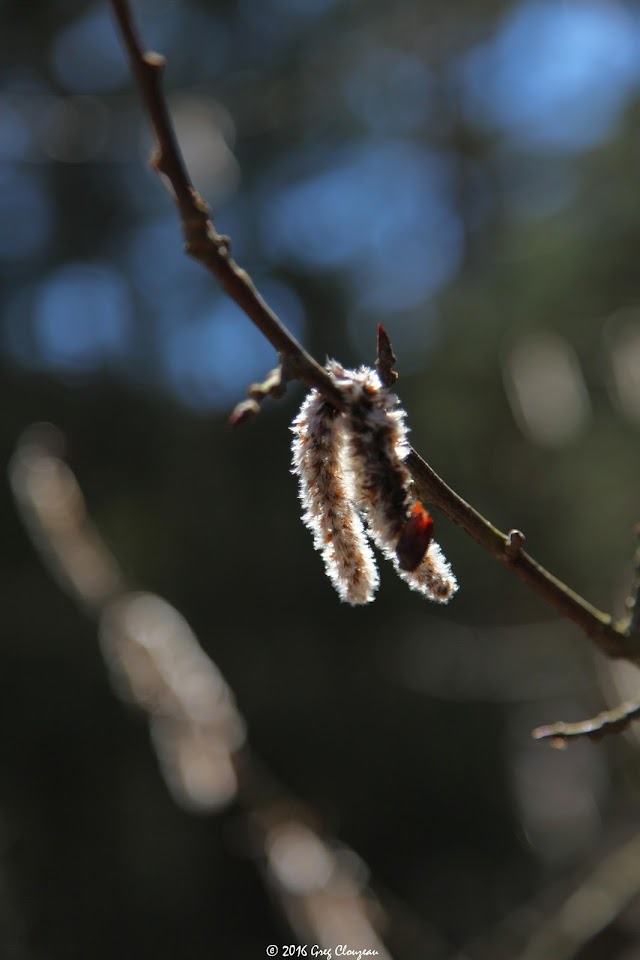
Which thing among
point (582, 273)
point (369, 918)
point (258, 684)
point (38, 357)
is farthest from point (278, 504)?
point (369, 918)

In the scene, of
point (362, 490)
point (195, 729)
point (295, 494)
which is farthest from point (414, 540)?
point (295, 494)

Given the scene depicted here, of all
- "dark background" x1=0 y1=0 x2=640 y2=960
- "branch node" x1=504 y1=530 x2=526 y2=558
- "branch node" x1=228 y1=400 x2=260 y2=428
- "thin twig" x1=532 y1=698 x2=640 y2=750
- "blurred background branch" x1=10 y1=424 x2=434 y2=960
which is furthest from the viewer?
"dark background" x1=0 y1=0 x2=640 y2=960

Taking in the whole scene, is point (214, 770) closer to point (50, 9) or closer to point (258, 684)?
point (258, 684)

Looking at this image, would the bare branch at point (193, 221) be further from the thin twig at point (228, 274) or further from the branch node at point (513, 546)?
the branch node at point (513, 546)

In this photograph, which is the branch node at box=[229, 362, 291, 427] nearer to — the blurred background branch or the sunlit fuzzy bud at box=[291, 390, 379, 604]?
the sunlit fuzzy bud at box=[291, 390, 379, 604]

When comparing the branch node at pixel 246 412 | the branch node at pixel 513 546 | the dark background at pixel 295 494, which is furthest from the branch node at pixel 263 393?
the dark background at pixel 295 494

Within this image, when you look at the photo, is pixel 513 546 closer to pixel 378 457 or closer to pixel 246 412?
pixel 378 457

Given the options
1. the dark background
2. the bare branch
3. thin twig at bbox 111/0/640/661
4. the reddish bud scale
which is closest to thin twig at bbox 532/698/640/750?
Answer: thin twig at bbox 111/0/640/661
